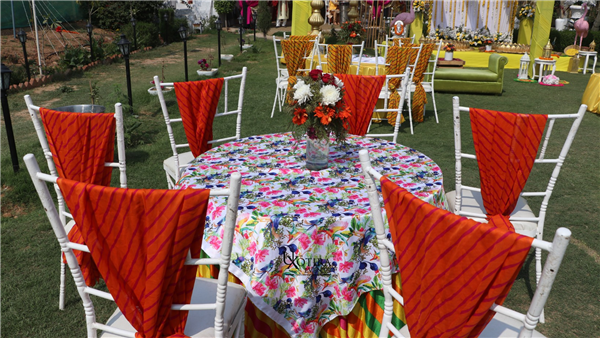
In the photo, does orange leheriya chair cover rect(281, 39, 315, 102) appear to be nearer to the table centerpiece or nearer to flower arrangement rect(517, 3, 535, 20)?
the table centerpiece

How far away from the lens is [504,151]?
2.09 metres

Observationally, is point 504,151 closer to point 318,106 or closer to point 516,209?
point 516,209

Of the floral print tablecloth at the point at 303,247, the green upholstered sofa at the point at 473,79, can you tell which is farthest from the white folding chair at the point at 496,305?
the green upholstered sofa at the point at 473,79

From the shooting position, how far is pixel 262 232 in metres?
1.73

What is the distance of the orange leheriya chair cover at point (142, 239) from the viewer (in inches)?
47.7

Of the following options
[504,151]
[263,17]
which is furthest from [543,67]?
[263,17]

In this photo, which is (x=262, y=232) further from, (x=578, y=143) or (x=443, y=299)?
(x=578, y=143)

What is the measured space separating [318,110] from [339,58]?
3818 millimetres

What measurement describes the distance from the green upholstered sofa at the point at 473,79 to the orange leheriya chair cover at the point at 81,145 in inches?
269

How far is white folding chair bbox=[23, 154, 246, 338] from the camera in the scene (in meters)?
1.21

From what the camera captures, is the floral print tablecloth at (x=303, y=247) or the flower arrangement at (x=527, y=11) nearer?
the floral print tablecloth at (x=303, y=247)

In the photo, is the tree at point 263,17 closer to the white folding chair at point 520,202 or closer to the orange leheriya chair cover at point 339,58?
the orange leheriya chair cover at point 339,58

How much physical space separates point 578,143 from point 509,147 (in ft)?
12.7

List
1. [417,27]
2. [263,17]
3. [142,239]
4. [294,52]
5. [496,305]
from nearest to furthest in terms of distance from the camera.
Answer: [496,305] < [142,239] < [294,52] < [417,27] < [263,17]
